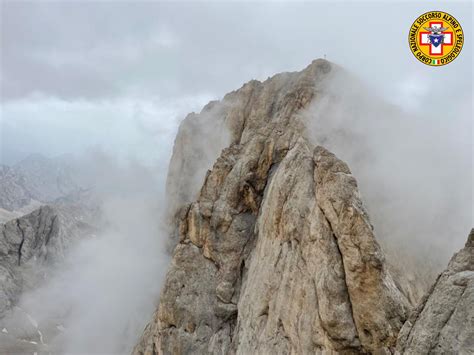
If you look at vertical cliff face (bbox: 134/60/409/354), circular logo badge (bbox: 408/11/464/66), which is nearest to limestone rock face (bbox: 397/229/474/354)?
vertical cliff face (bbox: 134/60/409/354)

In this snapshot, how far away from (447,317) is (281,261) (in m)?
17.0

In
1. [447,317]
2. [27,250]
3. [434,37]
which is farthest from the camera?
[27,250]

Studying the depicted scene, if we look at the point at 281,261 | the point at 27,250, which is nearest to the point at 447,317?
the point at 281,261

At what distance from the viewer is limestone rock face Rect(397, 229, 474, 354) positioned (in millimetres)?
15945

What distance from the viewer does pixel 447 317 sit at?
16938 mm

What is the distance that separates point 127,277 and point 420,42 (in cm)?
10793

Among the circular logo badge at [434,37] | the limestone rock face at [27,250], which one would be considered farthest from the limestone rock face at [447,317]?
the limestone rock face at [27,250]

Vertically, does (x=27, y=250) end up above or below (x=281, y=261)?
above

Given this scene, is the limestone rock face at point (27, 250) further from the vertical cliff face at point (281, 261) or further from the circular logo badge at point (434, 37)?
the circular logo badge at point (434, 37)

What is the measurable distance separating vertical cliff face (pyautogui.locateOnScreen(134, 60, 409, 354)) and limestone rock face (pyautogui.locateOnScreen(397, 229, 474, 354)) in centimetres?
600

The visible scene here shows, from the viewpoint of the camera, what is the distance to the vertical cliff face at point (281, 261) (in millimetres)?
25430

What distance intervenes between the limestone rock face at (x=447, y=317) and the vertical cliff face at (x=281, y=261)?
19.7 ft

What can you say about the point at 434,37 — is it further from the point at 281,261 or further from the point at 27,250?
the point at 27,250

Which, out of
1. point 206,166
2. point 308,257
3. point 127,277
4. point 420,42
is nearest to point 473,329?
point 308,257
